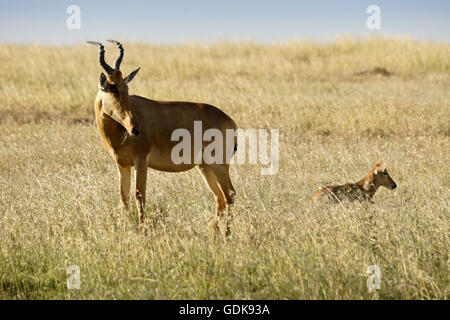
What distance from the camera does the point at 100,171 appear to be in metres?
10.1

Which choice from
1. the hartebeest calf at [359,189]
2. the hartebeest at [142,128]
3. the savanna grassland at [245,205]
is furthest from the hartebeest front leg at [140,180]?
the hartebeest calf at [359,189]

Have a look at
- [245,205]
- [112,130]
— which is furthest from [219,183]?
A: [112,130]

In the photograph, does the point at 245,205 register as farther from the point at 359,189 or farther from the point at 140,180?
the point at 359,189

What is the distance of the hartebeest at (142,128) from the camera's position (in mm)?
6898

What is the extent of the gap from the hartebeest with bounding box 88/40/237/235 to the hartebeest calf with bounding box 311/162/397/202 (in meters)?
1.22

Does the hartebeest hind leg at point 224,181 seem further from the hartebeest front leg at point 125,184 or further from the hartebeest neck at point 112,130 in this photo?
the hartebeest neck at point 112,130

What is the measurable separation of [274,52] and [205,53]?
9.74ft

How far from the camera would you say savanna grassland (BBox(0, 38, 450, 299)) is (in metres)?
5.51

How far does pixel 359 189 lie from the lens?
8.72 m

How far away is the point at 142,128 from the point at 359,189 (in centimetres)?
314

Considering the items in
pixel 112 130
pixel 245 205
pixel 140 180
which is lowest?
pixel 245 205

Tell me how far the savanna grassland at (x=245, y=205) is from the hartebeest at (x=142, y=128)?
377mm

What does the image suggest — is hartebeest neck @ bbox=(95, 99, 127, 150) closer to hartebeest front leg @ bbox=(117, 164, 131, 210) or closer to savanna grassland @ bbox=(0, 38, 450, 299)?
hartebeest front leg @ bbox=(117, 164, 131, 210)
